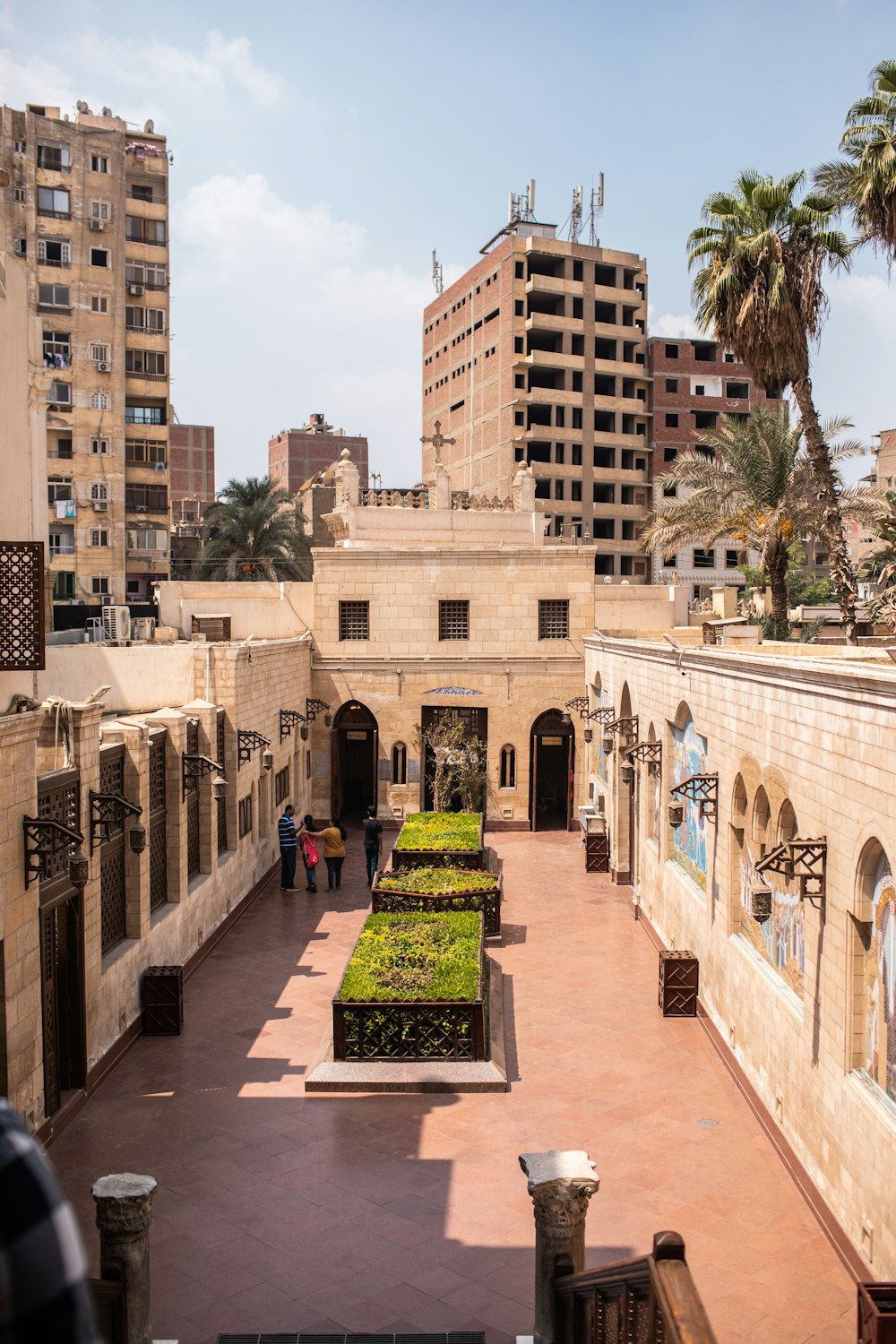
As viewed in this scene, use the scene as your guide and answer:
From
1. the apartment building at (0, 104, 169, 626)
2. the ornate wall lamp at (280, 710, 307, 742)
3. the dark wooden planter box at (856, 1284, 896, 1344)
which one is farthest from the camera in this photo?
the apartment building at (0, 104, 169, 626)

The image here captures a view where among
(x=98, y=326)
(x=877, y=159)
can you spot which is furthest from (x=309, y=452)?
(x=877, y=159)

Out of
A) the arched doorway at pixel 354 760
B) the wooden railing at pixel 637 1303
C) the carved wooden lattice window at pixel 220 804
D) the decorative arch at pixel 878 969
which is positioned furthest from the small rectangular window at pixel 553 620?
the wooden railing at pixel 637 1303

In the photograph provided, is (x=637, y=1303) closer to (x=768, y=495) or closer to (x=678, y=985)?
(x=678, y=985)

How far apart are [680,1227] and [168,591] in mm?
23977

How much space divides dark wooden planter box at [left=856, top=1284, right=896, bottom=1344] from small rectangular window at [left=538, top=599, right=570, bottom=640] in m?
23.3

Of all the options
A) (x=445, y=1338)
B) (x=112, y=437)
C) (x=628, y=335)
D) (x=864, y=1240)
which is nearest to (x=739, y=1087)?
(x=864, y=1240)

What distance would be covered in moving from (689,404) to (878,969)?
5845 centimetres

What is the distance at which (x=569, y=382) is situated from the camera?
6122 centimetres

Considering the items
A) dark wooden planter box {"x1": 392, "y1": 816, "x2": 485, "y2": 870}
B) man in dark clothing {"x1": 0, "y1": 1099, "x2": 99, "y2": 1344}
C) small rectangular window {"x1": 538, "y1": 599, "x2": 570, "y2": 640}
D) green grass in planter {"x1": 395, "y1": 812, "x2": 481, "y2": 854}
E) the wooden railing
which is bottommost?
dark wooden planter box {"x1": 392, "y1": 816, "x2": 485, "y2": 870}

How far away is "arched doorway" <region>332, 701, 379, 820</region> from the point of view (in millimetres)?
30672

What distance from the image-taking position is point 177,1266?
918 cm

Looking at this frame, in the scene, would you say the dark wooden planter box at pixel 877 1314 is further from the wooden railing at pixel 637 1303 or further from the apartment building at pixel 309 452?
the apartment building at pixel 309 452

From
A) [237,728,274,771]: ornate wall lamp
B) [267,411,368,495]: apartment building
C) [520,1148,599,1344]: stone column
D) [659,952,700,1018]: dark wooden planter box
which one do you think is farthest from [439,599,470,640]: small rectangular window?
[267,411,368,495]: apartment building

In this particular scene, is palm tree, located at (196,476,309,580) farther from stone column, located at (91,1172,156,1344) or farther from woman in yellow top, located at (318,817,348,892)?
stone column, located at (91,1172,156,1344)
